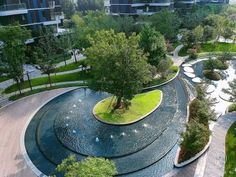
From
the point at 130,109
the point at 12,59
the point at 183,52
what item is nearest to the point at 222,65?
the point at 183,52

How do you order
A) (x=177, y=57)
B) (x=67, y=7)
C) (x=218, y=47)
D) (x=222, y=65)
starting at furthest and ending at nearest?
(x=67, y=7) < (x=218, y=47) < (x=177, y=57) < (x=222, y=65)

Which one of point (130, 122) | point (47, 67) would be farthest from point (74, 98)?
point (130, 122)

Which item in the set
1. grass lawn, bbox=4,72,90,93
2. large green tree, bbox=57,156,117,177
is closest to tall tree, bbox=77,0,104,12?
grass lawn, bbox=4,72,90,93

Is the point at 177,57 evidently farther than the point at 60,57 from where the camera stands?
No

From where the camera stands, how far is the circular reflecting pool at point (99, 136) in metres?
18.0

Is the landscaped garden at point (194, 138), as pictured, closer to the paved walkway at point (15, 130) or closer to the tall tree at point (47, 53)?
the paved walkway at point (15, 130)

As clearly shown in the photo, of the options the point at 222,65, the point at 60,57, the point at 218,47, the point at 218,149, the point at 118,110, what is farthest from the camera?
the point at 218,47

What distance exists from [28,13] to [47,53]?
8.94m

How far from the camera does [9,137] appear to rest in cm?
2078

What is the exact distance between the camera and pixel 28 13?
37.5 m

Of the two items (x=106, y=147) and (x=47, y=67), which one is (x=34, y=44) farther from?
(x=106, y=147)

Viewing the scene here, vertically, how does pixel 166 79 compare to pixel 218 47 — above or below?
below

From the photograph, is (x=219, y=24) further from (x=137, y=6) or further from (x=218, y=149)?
(x=218, y=149)

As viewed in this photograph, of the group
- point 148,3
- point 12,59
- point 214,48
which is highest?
point 148,3
